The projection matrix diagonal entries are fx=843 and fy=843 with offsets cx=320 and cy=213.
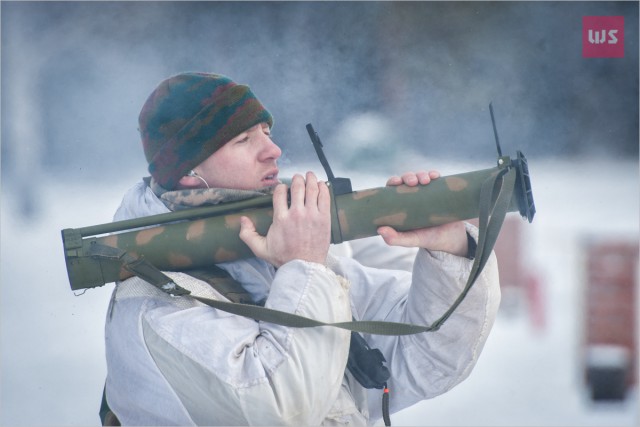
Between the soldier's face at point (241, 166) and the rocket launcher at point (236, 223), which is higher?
the soldier's face at point (241, 166)

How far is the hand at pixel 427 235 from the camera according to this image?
1.83 m

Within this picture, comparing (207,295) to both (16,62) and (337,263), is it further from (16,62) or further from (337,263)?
(16,62)

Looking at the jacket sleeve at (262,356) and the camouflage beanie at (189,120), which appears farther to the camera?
the camouflage beanie at (189,120)

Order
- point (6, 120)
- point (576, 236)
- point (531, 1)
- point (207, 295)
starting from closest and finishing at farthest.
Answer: point (207, 295)
point (6, 120)
point (531, 1)
point (576, 236)

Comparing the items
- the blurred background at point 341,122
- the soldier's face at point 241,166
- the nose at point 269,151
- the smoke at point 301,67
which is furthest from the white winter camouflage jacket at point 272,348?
the smoke at point 301,67

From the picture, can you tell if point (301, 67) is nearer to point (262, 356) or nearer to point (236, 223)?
point (236, 223)

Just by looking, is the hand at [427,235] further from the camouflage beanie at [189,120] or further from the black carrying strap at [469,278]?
the camouflage beanie at [189,120]

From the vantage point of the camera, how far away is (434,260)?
1880mm

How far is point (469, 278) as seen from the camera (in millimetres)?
1756

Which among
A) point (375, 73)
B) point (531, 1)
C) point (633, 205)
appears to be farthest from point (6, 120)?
point (633, 205)

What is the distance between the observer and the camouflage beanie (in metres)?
1.98

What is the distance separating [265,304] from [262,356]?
116mm

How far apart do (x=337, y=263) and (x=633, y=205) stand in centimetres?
214

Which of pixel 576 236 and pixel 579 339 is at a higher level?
pixel 576 236
